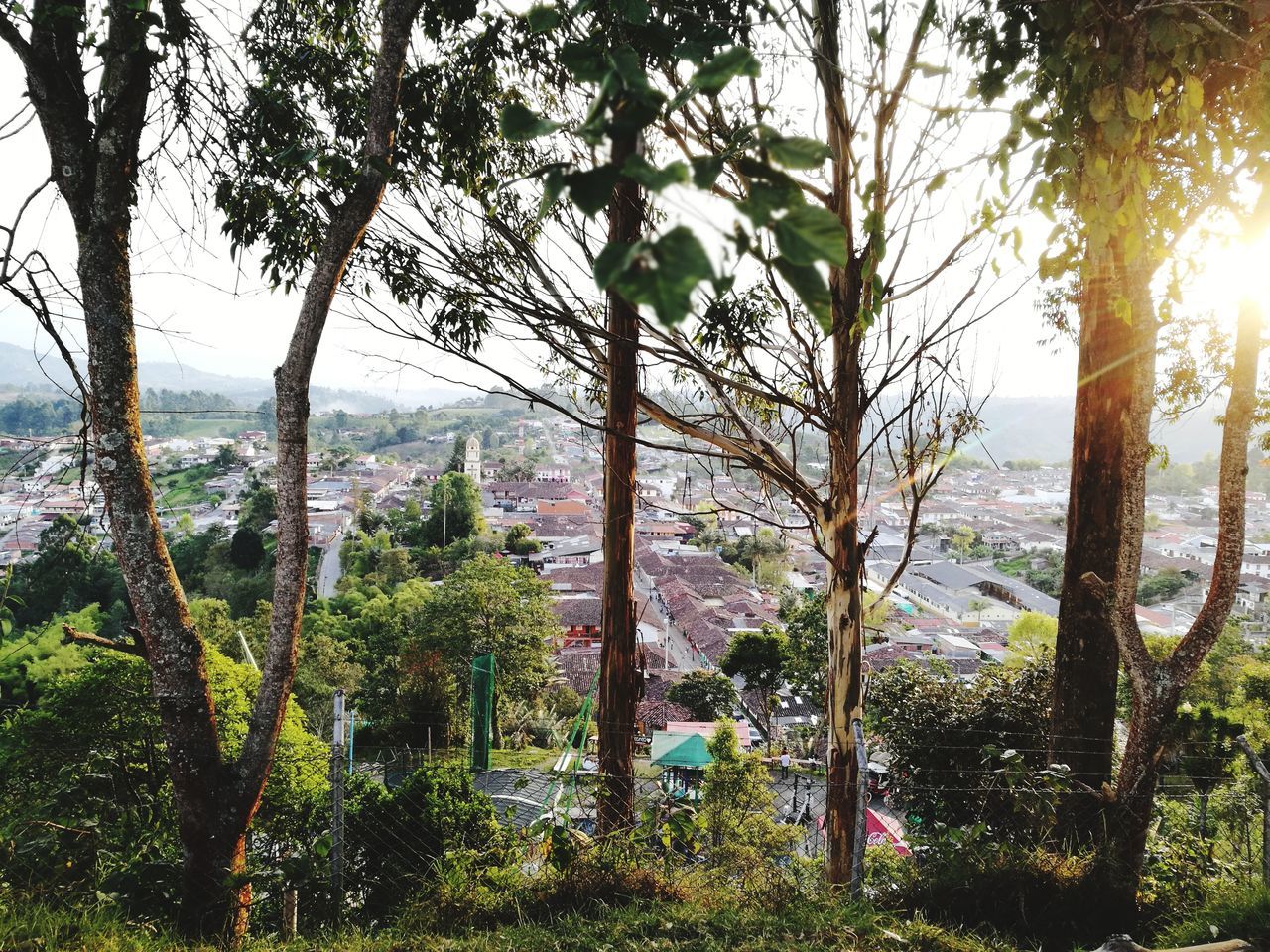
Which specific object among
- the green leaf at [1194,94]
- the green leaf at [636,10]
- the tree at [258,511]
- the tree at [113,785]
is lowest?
the tree at [258,511]

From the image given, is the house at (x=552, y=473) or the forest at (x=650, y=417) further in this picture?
the house at (x=552, y=473)

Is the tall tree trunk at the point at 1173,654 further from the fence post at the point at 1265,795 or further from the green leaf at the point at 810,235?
the green leaf at the point at 810,235

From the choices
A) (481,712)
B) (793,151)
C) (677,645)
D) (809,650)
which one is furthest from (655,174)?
(677,645)

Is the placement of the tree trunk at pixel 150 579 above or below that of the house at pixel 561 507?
above

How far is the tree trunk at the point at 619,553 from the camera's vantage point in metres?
3.17

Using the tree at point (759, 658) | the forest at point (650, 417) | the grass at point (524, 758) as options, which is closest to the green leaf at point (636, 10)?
the forest at point (650, 417)

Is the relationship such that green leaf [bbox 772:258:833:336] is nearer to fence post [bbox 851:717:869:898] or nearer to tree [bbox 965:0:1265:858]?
tree [bbox 965:0:1265:858]

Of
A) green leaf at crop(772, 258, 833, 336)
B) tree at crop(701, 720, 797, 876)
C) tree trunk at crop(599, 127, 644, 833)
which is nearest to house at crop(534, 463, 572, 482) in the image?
tree at crop(701, 720, 797, 876)

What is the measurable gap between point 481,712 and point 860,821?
11377 mm

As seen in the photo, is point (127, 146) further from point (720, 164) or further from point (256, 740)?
point (720, 164)

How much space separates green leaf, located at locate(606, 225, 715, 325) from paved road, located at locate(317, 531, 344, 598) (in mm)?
31565

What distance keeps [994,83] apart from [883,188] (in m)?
0.72

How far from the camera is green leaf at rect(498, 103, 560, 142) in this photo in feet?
1.96

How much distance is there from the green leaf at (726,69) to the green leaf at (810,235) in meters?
0.15
